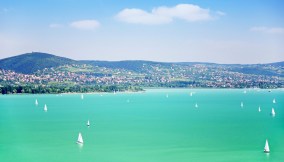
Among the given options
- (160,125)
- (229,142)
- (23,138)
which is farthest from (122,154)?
(160,125)

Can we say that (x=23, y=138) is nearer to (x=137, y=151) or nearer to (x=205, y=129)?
(x=137, y=151)

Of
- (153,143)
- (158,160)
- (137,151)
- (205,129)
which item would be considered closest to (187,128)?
(205,129)

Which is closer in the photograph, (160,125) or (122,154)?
(122,154)

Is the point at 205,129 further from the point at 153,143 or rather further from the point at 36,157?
the point at 36,157

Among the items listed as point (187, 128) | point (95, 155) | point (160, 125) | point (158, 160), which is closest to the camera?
point (158, 160)

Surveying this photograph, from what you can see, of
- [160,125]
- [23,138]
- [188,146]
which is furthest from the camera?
[160,125]

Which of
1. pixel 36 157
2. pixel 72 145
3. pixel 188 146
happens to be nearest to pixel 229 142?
pixel 188 146

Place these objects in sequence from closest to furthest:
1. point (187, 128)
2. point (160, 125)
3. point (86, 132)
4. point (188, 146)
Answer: point (188, 146) → point (86, 132) → point (187, 128) → point (160, 125)

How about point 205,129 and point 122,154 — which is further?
point 205,129

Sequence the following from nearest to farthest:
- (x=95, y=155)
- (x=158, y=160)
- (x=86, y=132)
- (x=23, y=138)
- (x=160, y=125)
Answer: (x=158, y=160)
(x=95, y=155)
(x=23, y=138)
(x=86, y=132)
(x=160, y=125)
